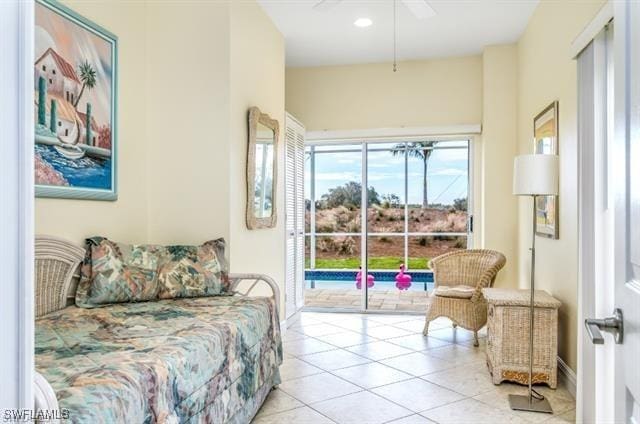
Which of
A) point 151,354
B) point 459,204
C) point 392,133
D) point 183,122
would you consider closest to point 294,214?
point 392,133

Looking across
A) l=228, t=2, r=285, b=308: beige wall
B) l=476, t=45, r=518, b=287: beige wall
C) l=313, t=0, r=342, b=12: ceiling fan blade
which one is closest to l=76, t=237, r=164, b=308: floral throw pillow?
l=228, t=2, r=285, b=308: beige wall

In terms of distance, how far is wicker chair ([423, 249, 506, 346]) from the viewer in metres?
4.17

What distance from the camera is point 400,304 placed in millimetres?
6016

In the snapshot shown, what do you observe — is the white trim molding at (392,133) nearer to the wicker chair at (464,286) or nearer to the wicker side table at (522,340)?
the wicker chair at (464,286)

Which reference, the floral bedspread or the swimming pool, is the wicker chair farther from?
the swimming pool

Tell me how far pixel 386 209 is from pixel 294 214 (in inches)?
83.8

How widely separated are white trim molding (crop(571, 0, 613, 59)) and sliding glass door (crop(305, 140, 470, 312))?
3.25 metres

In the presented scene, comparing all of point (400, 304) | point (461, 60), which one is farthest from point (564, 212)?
point (400, 304)

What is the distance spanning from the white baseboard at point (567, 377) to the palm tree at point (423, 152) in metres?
3.61

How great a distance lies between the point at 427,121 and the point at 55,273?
417 centimetres

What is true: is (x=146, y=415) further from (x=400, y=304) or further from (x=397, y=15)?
(x=400, y=304)

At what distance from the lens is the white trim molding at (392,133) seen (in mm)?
5246

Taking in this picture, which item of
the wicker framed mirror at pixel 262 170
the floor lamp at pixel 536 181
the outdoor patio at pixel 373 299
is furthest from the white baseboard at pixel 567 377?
the wicker framed mirror at pixel 262 170
